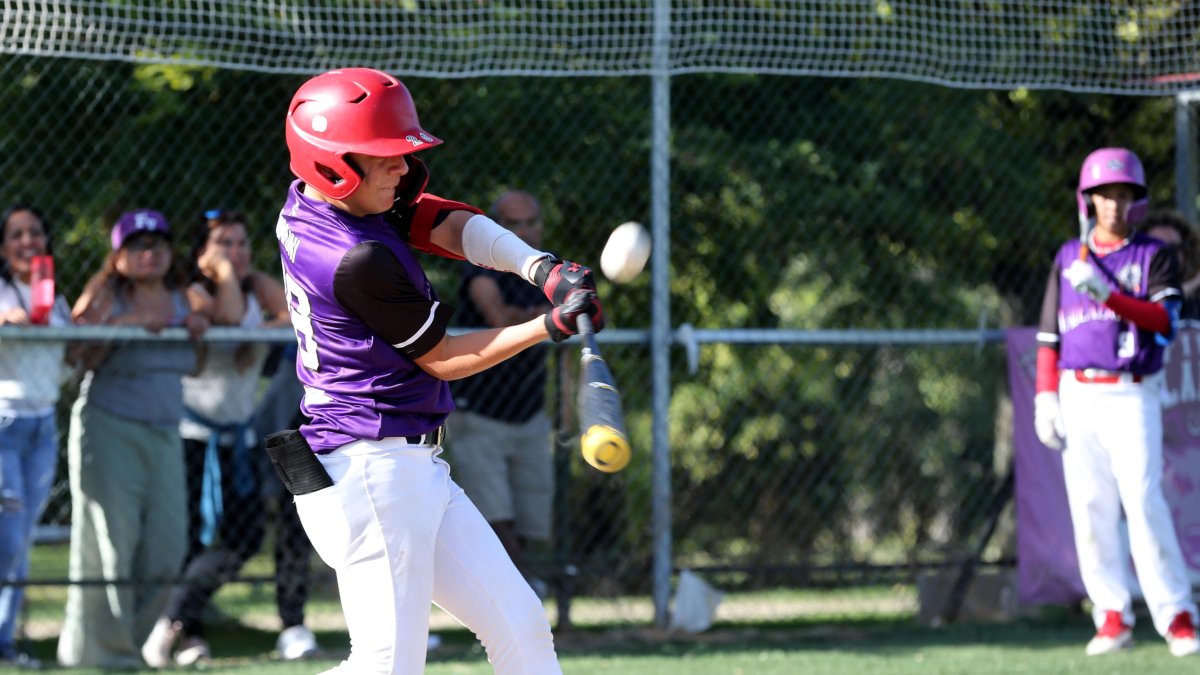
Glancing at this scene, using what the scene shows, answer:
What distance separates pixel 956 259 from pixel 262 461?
4.18 m

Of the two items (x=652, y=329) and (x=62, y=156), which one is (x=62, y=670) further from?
(x=652, y=329)

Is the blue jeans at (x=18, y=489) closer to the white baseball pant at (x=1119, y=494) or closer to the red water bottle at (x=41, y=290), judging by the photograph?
the red water bottle at (x=41, y=290)

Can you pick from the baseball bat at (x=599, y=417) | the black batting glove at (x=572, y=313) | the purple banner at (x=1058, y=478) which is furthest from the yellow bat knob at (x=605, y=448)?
the purple banner at (x=1058, y=478)

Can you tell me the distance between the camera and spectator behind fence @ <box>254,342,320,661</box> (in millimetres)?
6742

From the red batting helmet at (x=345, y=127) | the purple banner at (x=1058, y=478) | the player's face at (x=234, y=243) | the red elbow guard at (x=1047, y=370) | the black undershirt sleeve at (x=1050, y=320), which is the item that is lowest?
the purple banner at (x=1058, y=478)

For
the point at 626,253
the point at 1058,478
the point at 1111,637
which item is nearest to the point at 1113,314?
the point at 1058,478

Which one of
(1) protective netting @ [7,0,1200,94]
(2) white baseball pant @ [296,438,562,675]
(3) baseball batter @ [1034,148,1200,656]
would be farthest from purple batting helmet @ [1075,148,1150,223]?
(2) white baseball pant @ [296,438,562,675]

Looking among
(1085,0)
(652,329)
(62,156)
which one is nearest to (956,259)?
(1085,0)

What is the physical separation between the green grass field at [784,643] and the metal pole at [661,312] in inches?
14.4

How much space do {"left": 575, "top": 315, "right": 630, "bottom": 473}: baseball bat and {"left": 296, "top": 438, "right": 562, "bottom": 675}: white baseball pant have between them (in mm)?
483

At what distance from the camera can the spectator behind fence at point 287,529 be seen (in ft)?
22.1

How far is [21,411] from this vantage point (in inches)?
250

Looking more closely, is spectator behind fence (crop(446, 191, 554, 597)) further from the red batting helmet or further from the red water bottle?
the red batting helmet

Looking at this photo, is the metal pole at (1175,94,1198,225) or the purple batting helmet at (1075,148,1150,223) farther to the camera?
the metal pole at (1175,94,1198,225)
